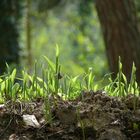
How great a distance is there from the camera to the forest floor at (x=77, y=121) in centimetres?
211

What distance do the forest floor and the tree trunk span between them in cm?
363

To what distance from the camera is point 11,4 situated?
31.7 feet

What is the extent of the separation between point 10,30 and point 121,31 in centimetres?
447

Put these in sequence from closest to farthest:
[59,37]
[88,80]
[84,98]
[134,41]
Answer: [84,98]
[88,80]
[134,41]
[59,37]

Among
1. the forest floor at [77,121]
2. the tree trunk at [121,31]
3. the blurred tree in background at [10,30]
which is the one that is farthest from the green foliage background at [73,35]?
the forest floor at [77,121]

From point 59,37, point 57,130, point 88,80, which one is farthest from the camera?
point 59,37

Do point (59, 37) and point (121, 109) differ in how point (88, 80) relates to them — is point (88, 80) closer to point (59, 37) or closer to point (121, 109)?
point (121, 109)

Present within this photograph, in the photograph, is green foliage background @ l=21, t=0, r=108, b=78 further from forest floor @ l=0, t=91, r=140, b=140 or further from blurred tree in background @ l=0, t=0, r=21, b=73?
forest floor @ l=0, t=91, r=140, b=140

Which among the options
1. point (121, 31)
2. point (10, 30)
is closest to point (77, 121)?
point (121, 31)

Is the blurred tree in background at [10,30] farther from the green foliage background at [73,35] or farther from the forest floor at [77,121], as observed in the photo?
the forest floor at [77,121]

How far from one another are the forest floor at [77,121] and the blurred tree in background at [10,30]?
744 cm

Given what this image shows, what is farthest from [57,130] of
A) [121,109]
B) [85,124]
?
[121,109]

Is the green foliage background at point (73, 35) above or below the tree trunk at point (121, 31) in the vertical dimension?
below

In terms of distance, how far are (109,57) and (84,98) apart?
3777 millimetres
